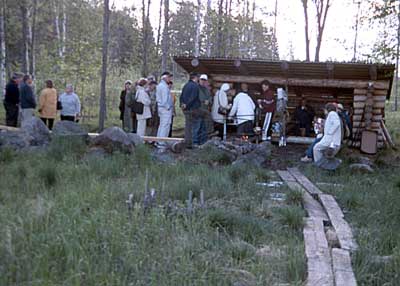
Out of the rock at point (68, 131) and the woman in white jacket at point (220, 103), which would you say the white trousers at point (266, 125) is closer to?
the woman in white jacket at point (220, 103)

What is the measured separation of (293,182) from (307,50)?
21.5 meters

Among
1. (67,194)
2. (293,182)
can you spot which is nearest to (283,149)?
(293,182)

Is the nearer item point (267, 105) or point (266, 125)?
point (267, 105)

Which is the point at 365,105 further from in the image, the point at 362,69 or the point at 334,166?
the point at 334,166

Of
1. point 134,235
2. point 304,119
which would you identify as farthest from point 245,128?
point 134,235

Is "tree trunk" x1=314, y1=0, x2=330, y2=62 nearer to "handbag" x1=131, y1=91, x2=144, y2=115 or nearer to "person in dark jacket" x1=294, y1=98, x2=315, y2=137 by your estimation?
"person in dark jacket" x1=294, y1=98, x2=315, y2=137

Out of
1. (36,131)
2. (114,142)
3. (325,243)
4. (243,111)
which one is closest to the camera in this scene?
(325,243)

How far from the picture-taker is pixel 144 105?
45.8 feet

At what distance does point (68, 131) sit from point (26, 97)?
247 cm

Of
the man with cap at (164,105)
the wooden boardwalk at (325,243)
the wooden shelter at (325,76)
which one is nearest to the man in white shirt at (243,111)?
the wooden shelter at (325,76)

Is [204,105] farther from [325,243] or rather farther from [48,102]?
[325,243]

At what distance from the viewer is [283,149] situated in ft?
50.2

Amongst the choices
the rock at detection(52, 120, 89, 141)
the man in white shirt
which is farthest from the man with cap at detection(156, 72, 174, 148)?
the rock at detection(52, 120, 89, 141)

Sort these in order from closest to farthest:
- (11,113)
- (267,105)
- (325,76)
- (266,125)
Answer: (267,105), (266,125), (11,113), (325,76)
